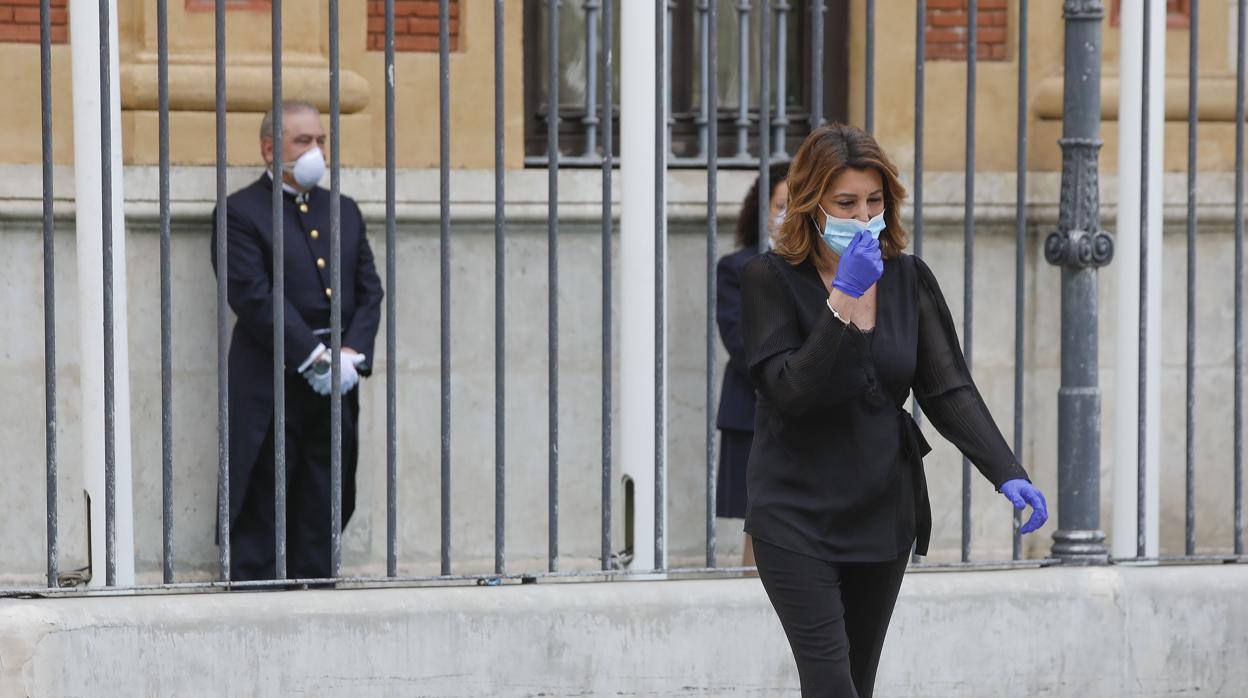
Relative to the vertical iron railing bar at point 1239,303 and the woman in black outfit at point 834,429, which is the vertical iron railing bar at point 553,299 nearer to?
the woman in black outfit at point 834,429

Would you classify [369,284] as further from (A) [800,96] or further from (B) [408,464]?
(A) [800,96]

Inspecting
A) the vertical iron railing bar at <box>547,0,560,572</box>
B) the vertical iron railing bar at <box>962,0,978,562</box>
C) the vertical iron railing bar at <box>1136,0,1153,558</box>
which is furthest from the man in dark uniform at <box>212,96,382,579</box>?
the vertical iron railing bar at <box>1136,0,1153,558</box>

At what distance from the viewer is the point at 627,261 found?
6.48 meters

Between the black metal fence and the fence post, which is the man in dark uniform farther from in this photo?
the fence post

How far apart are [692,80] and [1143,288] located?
2.95 metres

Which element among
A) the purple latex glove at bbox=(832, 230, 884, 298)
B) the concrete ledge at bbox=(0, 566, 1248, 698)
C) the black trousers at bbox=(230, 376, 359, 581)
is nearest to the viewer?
the purple latex glove at bbox=(832, 230, 884, 298)

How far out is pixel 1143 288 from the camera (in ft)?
22.4

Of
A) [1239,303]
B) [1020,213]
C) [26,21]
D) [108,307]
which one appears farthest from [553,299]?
[26,21]

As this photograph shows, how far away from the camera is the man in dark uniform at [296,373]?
7445 millimetres

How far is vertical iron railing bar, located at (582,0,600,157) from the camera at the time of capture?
8711 mm

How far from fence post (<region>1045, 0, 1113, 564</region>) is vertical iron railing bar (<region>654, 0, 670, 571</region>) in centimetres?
131

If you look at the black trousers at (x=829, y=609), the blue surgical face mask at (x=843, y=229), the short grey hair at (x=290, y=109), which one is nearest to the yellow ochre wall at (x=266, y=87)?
the short grey hair at (x=290, y=109)

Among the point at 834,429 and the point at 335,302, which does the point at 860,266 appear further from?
the point at 335,302

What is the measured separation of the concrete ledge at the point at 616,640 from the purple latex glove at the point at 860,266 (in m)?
1.94
